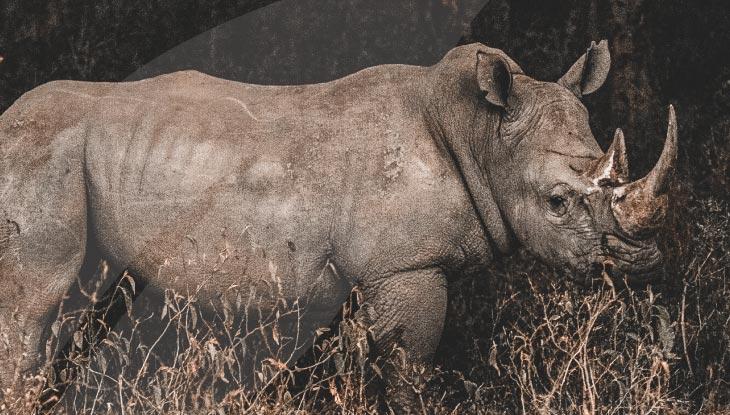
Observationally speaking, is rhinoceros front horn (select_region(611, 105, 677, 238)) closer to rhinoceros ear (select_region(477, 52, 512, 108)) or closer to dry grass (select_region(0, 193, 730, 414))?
dry grass (select_region(0, 193, 730, 414))

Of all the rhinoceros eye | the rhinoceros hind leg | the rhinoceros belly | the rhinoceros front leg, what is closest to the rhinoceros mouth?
the rhinoceros eye

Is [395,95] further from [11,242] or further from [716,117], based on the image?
[716,117]

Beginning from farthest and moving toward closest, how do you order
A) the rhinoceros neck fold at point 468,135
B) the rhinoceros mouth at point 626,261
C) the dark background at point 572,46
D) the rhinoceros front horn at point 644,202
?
1. the dark background at point 572,46
2. the rhinoceros neck fold at point 468,135
3. the rhinoceros mouth at point 626,261
4. the rhinoceros front horn at point 644,202

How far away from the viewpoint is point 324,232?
634cm

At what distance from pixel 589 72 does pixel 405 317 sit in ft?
5.21

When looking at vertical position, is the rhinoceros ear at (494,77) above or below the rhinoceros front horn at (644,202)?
above

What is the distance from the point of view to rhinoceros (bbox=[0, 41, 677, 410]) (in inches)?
246

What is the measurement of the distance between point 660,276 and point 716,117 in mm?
2450

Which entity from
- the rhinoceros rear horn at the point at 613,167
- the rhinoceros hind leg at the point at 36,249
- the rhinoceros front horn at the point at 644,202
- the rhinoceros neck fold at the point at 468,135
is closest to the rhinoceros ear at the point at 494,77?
the rhinoceros neck fold at the point at 468,135

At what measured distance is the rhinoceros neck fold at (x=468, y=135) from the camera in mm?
6441

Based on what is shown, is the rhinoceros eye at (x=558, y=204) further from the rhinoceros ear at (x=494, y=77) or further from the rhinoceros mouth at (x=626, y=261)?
the rhinoceros ear at (x=494, y=77)

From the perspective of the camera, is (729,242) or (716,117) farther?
(716,117)

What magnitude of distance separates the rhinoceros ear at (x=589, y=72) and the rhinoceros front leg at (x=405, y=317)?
1212mm

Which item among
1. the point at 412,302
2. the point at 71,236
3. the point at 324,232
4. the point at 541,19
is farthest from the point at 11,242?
the point at 541,19
